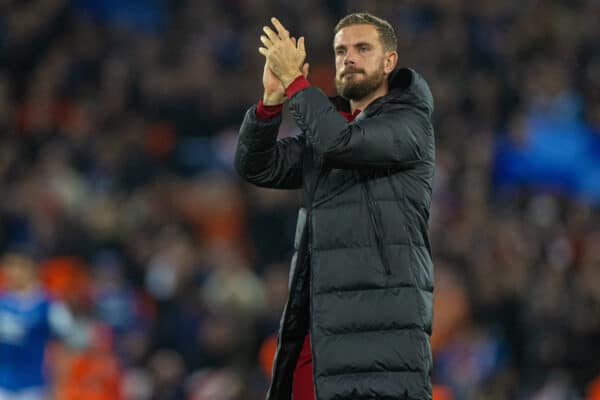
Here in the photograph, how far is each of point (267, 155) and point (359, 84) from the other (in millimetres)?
364

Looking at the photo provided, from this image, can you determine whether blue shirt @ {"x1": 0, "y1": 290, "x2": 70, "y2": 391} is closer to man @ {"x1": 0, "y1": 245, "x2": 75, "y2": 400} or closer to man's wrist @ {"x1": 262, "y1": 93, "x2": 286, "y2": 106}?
man @ {"x1": 0, "y1": 245, "x2": 75, "y2": 400}

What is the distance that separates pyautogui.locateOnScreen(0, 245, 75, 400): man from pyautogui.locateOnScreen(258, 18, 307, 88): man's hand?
15.2ft

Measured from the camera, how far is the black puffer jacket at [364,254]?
12.2ft

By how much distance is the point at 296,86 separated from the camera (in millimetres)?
3822

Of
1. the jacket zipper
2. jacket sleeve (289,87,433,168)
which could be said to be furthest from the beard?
the jacket zipper

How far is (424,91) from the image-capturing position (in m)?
3.97

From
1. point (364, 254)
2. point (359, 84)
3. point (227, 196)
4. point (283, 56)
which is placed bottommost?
point (227, 196)

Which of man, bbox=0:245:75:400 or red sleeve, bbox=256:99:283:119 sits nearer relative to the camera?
red sleeve, bbox=256:99:283:119

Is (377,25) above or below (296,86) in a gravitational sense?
above

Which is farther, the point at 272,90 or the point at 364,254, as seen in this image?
the point at 272,90

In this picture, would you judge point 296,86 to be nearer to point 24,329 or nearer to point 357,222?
point 357,222

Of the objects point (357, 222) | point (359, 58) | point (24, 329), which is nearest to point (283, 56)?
point (359, 58)

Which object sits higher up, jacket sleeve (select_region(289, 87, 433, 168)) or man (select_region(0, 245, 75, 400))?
jacket sleeve (select_region(289, 87, 433, 168))

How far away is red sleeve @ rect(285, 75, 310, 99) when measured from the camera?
150 inches
